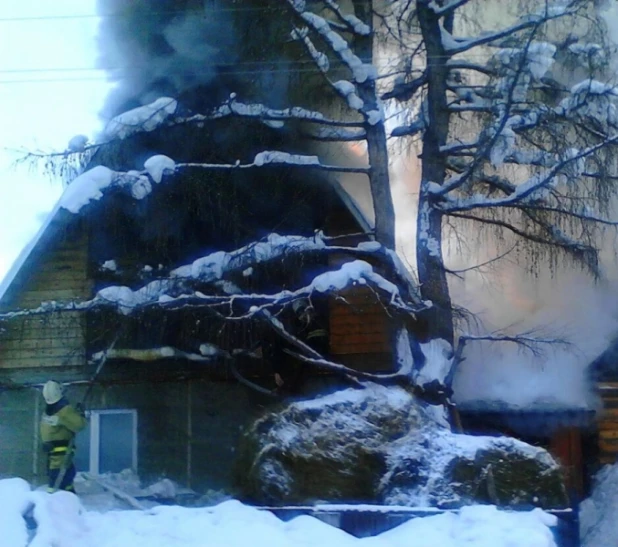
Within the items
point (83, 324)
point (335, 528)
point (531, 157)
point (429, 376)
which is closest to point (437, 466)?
point (429, 376)

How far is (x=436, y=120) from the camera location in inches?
413

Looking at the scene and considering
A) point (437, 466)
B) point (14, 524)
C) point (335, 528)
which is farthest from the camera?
point (437, 466)

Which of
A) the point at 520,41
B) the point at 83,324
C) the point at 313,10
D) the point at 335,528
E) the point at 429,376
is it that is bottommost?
the point at 335,528

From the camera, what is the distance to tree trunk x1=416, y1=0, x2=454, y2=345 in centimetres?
998

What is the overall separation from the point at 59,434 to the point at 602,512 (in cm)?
662

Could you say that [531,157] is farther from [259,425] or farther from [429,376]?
[259,425]

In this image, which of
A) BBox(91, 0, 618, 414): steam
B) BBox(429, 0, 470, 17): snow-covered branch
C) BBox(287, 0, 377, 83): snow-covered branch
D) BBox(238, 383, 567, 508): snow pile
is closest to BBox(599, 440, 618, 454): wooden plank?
BBox(91, 0, 618, 414): steam

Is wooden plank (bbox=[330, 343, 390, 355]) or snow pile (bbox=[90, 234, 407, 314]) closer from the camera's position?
snow pile (bbox=[90, 234, 407, 314])

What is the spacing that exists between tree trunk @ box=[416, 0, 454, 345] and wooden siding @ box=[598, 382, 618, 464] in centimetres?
310

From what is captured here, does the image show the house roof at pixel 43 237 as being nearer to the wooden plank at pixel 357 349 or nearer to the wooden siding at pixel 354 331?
the wooden siding at pixel 354 331

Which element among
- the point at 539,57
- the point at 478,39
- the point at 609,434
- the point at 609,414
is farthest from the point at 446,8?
the point at 609,434

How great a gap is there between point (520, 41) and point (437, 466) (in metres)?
4.70

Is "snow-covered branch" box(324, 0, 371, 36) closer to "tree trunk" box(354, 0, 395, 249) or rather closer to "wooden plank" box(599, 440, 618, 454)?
"tree trunk" box(354, 0, 395, 249)

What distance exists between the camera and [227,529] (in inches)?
235
